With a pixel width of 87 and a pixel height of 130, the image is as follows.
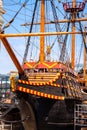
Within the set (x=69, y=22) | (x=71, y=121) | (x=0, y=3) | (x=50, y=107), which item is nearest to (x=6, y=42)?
(x=0, y=3)

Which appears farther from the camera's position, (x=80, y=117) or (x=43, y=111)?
(x=80, y=117)

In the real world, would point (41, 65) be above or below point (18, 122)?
above

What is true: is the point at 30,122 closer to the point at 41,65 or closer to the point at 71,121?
the point at 71,121

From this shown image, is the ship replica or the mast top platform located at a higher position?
the mast top platform

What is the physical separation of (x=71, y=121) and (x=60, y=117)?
3.38 ft

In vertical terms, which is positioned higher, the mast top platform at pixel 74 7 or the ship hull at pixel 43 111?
the mast top platform at pixel 74 7

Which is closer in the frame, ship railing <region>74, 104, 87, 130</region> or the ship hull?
the ship hull

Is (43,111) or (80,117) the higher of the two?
(43,111)

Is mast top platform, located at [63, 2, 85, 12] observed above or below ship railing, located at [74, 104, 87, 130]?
above

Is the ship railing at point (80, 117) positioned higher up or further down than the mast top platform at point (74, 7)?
further down

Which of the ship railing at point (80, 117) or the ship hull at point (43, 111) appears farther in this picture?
the ship railing at point (80, 117)

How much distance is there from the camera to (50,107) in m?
21.9

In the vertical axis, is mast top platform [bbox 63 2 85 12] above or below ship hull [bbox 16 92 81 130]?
above

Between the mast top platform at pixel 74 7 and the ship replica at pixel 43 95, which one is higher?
the mast top platform at pixel 74 7
